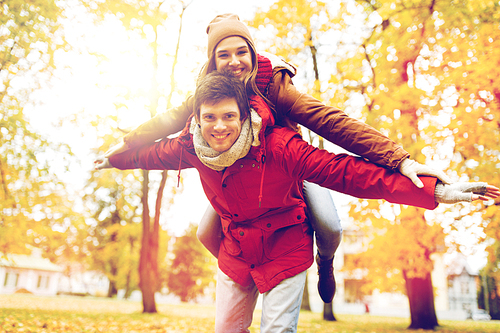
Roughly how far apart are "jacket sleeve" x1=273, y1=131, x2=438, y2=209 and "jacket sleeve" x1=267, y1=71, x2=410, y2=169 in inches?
2.6

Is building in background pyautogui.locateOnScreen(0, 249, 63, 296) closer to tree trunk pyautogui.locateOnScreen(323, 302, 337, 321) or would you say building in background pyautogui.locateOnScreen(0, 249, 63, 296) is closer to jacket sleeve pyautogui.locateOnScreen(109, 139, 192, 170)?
tree trunk pyautogui.locateOnScreen(323, 302, 337, 321)

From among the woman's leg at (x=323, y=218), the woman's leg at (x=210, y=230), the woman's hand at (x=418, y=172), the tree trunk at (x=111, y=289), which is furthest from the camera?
the tree trunk at (x=111, y=289)

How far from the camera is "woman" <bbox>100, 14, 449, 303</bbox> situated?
76.8 inches

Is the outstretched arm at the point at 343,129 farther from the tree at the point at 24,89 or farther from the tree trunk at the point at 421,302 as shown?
the tree trunk at the point at 421,302

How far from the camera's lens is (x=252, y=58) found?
2.54 metres

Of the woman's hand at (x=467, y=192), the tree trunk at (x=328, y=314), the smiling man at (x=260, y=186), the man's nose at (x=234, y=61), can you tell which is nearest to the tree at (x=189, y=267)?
the tree trunk at (x=328, y=314)

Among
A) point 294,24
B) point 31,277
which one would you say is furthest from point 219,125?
point 31,277

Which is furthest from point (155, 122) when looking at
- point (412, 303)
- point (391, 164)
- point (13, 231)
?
point (412, 303)

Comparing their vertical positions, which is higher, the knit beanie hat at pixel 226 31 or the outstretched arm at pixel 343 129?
the knit beanie hat at pixel 226 31

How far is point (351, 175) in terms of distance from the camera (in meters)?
1.89

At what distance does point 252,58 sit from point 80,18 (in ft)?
22.7

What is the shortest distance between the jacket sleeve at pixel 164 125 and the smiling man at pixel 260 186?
0.09 metres

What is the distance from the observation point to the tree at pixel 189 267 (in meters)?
33.4

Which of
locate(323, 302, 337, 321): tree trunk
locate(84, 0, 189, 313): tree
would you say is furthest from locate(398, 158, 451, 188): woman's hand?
locate(323, 302, 337, 321): tree trunk
